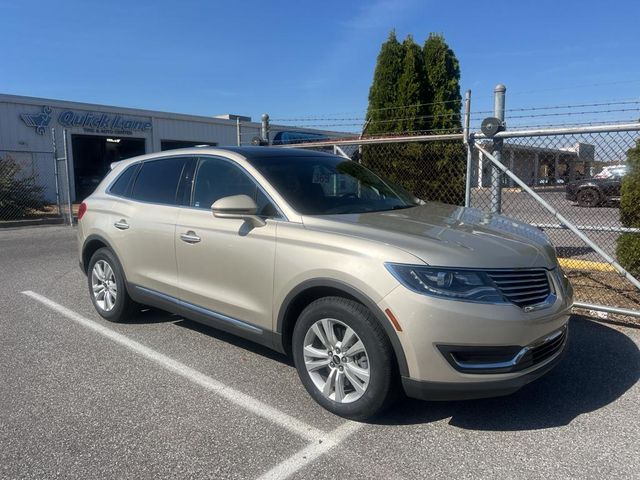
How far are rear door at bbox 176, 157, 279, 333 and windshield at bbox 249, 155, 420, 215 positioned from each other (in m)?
0.19

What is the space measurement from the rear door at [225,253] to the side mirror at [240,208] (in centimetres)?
6

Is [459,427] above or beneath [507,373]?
beneath

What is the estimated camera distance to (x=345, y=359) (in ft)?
10.8

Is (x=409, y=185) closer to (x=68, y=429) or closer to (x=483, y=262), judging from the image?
(x=483, y=262)

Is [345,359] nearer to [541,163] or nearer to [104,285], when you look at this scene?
[104,285]

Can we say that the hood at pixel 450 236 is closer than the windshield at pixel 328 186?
Yes

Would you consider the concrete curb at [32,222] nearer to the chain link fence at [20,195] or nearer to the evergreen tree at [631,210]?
the chain link fence at [20,195]

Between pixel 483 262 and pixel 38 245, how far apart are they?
34.2 feet

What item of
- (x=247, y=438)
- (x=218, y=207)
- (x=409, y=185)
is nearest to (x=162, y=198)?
(x=218, y=207)

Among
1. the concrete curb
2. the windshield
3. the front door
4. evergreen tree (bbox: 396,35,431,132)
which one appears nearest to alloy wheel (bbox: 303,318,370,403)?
the windshield

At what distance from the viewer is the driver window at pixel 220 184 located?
402 centimetres

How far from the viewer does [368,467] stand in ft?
9.26

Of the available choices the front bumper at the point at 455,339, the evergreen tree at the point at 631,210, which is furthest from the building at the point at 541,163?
the front bumper at the point at 455,339

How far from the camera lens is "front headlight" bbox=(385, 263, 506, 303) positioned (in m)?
Result: 2.93
